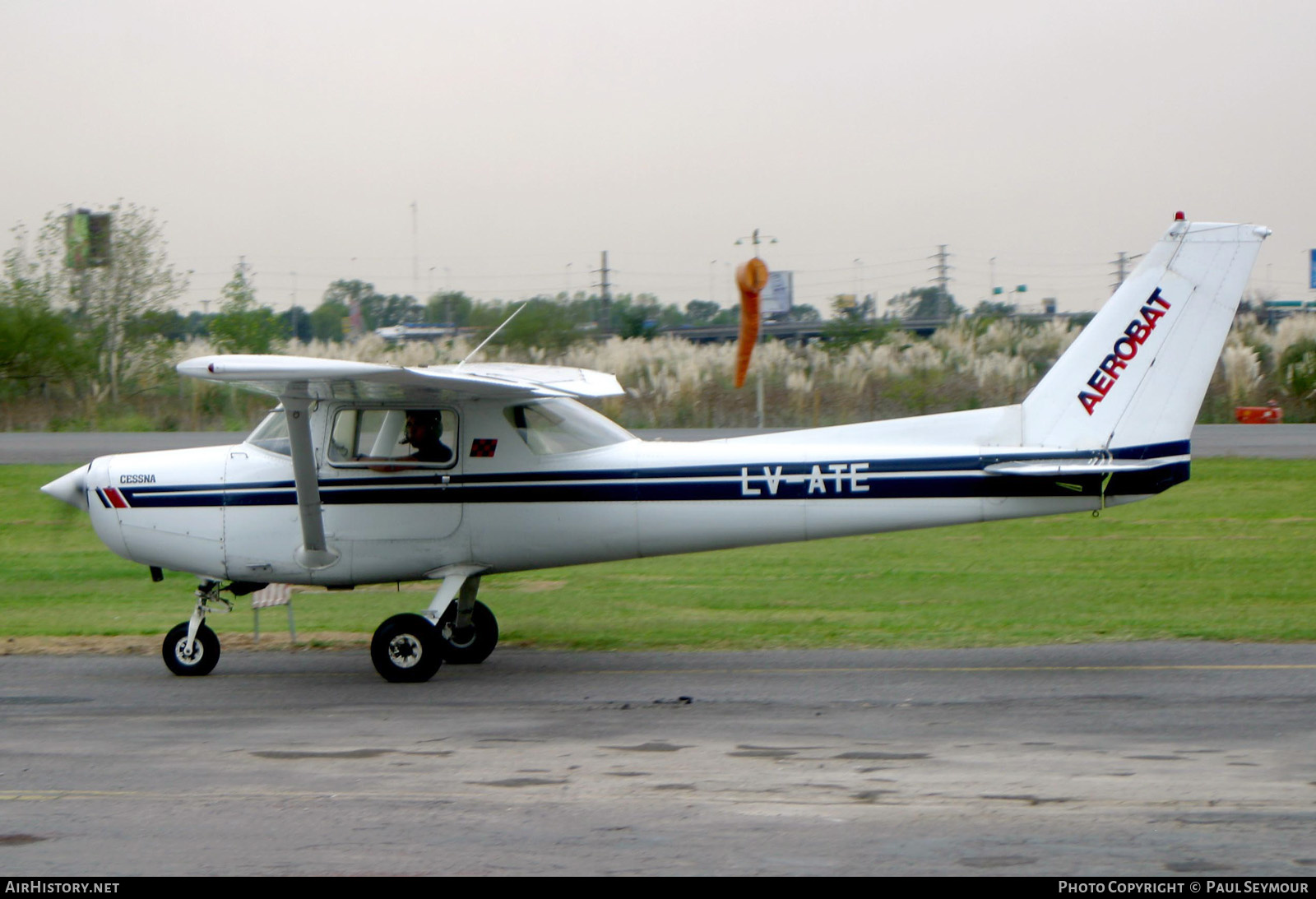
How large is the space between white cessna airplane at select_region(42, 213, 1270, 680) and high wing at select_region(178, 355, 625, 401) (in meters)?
0.05

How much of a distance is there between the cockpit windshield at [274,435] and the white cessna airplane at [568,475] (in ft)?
0.05

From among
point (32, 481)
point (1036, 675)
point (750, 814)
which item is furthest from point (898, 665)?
point (32, 481)

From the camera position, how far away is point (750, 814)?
248 inches

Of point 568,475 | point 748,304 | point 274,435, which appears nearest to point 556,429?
point 568,475

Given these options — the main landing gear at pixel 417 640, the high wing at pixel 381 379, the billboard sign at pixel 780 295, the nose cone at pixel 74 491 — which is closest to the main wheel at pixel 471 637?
the main landing gear at pixel 417 640

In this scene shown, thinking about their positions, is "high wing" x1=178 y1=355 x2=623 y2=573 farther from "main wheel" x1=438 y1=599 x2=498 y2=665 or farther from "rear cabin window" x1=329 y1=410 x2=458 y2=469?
"main wheel" x1=438 y1=599 x2=498 y2=665

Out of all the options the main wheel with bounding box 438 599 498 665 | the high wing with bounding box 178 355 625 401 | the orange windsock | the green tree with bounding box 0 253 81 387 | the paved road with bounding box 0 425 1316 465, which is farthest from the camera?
the green tree with bounding box 0 253 81 387

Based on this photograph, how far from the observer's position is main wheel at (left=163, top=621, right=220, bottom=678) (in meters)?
10.8

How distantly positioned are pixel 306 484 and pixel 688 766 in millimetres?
4196

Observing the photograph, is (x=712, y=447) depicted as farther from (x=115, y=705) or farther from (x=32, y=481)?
(x=32, y=481)

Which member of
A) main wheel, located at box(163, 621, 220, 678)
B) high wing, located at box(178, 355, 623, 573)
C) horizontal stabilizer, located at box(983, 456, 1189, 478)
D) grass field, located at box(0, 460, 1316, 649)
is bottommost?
grass field, located at box(0, 460, 1316, 649)

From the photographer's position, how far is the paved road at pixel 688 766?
572 centimetres

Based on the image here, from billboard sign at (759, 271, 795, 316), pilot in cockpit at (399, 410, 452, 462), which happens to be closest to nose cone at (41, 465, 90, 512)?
pilot in cockpit at (399, 410, 452, 462)
